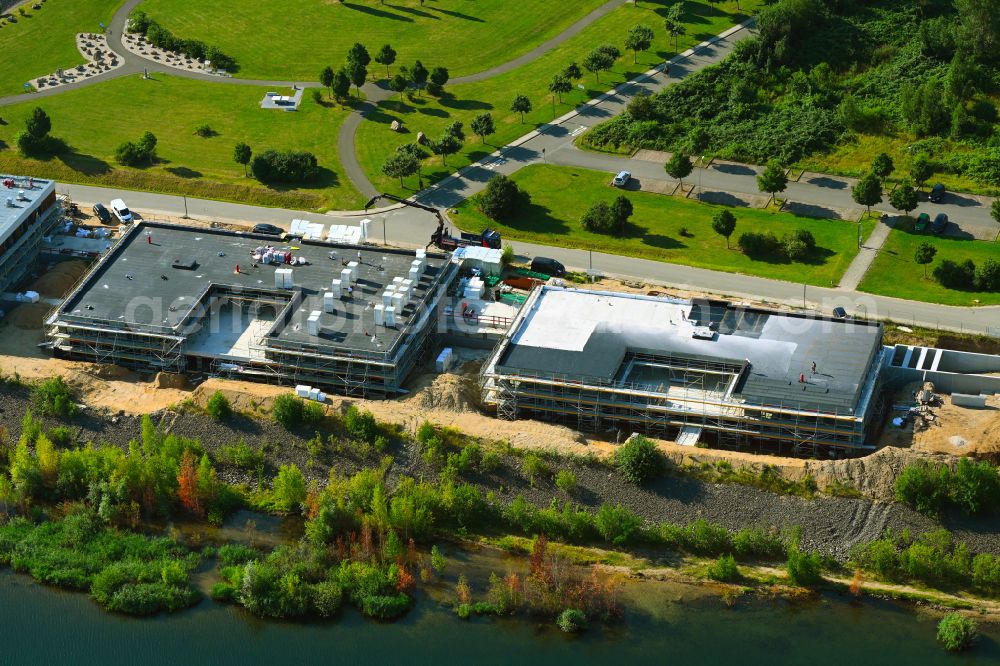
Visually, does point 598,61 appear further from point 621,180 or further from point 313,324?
point 313,324

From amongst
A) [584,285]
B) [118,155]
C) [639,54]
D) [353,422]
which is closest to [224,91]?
[118,155]

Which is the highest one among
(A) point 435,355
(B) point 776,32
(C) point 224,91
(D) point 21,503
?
(B) point 776,32

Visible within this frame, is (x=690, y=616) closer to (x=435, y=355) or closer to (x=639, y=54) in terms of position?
(x=435, y=355)

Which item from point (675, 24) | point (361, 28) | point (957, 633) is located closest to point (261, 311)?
point (957, 633)

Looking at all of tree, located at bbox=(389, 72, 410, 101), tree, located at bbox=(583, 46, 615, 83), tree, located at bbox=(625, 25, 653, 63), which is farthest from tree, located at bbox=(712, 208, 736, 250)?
tree, located at bbox=(389, 72, 410, 101)

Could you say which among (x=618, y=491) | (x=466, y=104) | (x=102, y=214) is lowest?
(x=618, y=491)

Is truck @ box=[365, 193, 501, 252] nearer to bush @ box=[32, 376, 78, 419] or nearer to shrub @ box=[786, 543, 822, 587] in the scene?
bush @ box=[32, 376, 78, 419]
